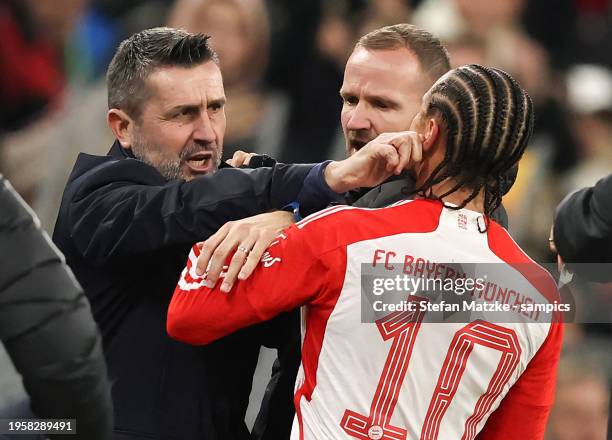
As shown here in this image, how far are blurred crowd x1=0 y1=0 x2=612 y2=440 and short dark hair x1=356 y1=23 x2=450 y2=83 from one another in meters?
2.66

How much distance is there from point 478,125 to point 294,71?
390 centimetres

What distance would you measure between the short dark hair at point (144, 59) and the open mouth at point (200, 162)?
0.18 m

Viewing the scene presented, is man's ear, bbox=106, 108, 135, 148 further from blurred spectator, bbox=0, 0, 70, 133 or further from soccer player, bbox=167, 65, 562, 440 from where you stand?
blurred spectator, bbox=0, 0, 70, 133

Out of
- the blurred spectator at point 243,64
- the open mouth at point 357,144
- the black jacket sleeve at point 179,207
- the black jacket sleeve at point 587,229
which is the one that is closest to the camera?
the black jacket sleeve at point 179,207

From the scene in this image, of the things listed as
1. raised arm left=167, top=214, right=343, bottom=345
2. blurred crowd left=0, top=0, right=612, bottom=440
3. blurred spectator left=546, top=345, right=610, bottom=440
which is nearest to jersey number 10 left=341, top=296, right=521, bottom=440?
raised arm left=167, top=214, right=343, bottom=345

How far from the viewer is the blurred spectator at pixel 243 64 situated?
564cm

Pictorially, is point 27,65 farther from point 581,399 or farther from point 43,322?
point 43,322

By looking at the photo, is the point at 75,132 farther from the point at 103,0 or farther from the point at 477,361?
the point at 477,361

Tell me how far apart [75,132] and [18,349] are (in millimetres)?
4103

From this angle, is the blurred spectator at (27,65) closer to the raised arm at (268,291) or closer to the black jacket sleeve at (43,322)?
the raised arm at (268,291)

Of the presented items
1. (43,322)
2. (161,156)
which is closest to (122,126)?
(161,156)

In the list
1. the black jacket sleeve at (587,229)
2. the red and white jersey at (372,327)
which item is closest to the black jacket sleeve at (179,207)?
the red and white jersey at (372,327)

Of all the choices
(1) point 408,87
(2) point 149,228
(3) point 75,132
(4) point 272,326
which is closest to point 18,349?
Answer: (2) point 149,228

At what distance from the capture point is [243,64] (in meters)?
5.85
